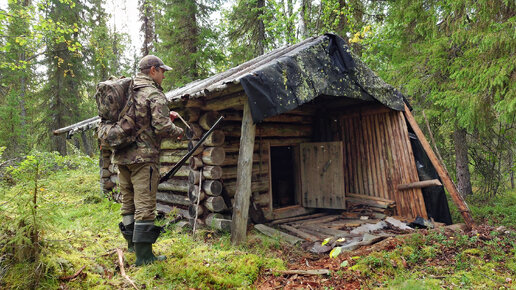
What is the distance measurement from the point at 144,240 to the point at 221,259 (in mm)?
1071

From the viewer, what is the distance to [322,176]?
6.90m

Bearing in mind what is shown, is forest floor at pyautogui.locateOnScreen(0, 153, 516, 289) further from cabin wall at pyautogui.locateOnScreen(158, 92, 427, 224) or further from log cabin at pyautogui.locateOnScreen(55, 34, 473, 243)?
cabin wall at pyautogui.locateOnScreen(158, 92, 427, 224)

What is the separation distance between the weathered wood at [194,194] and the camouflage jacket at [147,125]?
2158 millimetres

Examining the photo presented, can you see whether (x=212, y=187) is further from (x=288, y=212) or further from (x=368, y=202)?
(x=368, y=202)

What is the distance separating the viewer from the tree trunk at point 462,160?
8094 millimetres

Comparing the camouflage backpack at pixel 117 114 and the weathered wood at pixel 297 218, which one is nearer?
the camouflage backpack at pixel 117 114

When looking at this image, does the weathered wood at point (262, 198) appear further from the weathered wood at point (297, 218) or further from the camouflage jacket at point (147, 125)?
the camouflage jacket at point (147, 125)

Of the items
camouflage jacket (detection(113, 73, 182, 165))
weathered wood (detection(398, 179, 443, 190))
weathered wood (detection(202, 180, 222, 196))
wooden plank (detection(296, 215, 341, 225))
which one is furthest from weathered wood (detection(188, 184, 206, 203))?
weathered wood (detection(398, 179, 443, 190))

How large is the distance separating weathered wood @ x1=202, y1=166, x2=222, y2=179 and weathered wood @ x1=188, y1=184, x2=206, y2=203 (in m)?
0.33

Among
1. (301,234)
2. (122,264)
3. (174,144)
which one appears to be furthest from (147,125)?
(301,234)

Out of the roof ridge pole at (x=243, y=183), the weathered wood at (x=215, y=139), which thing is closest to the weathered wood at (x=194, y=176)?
the weathered wood at (x=215, y=139)

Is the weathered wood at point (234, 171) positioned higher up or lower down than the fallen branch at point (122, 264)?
higher up

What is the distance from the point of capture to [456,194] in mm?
5402

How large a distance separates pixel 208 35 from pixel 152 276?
1233 cm
